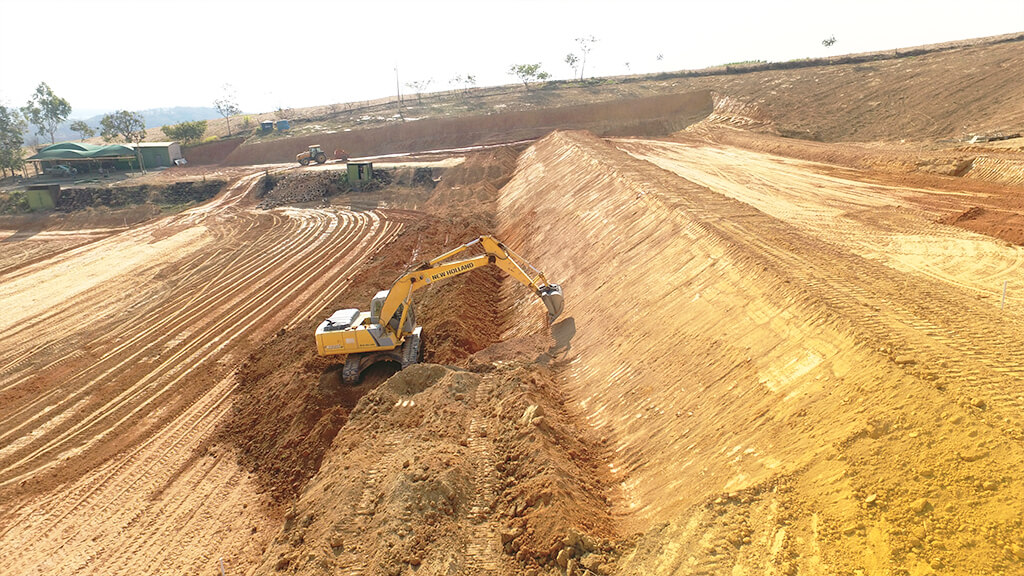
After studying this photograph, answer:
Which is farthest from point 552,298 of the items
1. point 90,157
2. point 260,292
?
point 90,157

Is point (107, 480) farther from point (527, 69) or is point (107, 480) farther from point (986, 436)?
point (527, 69)

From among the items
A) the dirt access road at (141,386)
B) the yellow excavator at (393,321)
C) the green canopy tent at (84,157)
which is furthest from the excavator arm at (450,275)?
the green canopy tent at (84,157)

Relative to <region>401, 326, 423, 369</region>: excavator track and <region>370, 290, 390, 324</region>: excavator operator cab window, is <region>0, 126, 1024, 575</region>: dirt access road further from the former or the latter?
<region>370, 290, 390, 324</region>: excavator operator cab window

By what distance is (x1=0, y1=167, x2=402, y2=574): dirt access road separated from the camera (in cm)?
1045

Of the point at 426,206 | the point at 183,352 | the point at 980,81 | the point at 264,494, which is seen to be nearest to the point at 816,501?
the point at 264,494

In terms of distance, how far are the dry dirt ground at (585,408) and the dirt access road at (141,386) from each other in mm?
84

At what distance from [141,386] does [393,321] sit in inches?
321

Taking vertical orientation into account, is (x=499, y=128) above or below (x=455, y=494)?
above

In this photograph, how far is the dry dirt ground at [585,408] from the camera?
21.6 feet

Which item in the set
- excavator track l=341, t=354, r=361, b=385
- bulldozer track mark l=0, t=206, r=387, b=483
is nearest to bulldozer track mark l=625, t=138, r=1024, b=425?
excavator track l=341, t=354, r=361, b=385

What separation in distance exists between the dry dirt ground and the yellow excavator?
2.83 feet

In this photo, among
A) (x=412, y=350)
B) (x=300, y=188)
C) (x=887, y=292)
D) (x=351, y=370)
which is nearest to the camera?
(x=887, y=292)

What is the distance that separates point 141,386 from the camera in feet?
51.1

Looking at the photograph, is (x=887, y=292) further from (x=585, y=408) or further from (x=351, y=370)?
(x=351, y=370)
